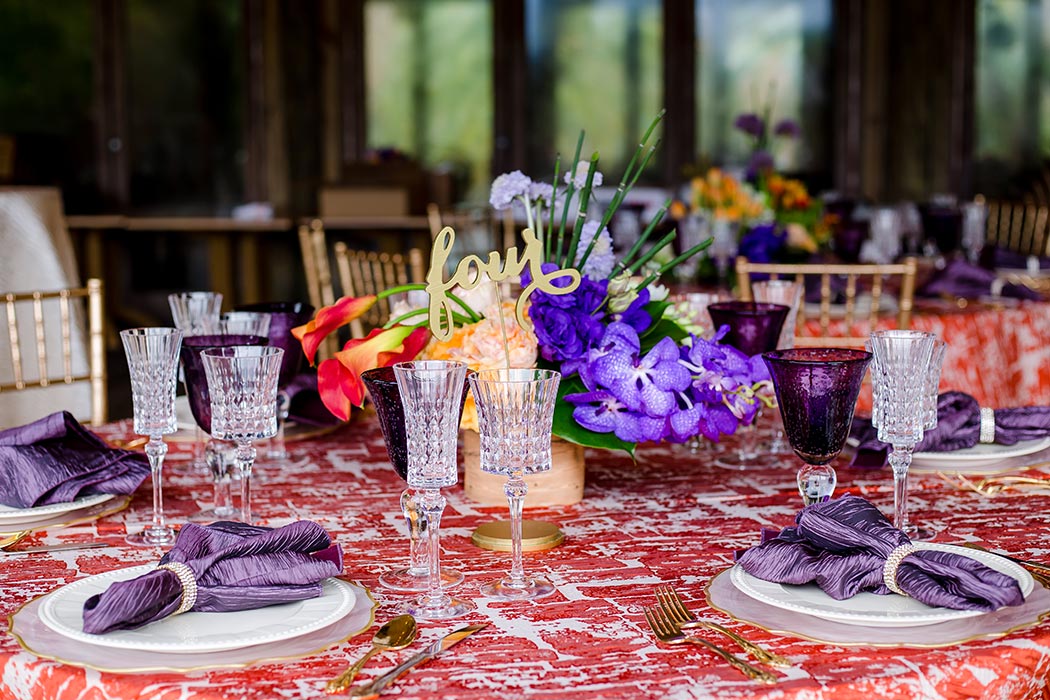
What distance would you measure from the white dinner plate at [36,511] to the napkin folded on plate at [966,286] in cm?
255

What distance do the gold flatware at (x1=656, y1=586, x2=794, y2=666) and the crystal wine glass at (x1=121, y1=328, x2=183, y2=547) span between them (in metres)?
0.53

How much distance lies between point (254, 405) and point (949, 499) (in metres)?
0.78

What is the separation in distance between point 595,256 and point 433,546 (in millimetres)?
520

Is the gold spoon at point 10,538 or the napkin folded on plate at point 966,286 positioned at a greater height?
the napkin folded on plate at point 966,286

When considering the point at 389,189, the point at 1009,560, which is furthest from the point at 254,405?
the point at 389,189

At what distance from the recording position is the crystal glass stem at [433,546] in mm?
1093

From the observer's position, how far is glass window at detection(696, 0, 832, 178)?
24.4 ft

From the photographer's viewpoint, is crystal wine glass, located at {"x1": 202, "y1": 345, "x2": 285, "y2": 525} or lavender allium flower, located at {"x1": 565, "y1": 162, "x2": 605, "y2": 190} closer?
crystal wine glass, located at {"x1": 202, "y1": 345, "x2": 285, "y2": 525}

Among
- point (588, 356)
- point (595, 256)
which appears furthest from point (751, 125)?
point (588, 356)

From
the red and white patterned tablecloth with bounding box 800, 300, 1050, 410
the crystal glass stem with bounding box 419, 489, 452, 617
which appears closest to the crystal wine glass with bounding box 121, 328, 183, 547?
the crystal glass stem with bounding box 419, 489, 452, 617

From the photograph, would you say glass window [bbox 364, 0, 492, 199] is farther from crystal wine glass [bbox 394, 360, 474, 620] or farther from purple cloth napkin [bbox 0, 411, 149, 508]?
crystal wine glass [bbox 394, 360, 474, 620]

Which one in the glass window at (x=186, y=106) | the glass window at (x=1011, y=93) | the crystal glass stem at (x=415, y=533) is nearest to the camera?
the crystal glass stem at (x=415, y=533)

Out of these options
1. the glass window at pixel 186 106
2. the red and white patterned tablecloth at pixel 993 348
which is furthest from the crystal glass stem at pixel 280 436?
the glass window at pixel 186 106

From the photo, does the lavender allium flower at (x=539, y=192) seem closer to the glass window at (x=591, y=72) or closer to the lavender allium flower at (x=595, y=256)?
the lavender allium flower at (x=595, y=256)
